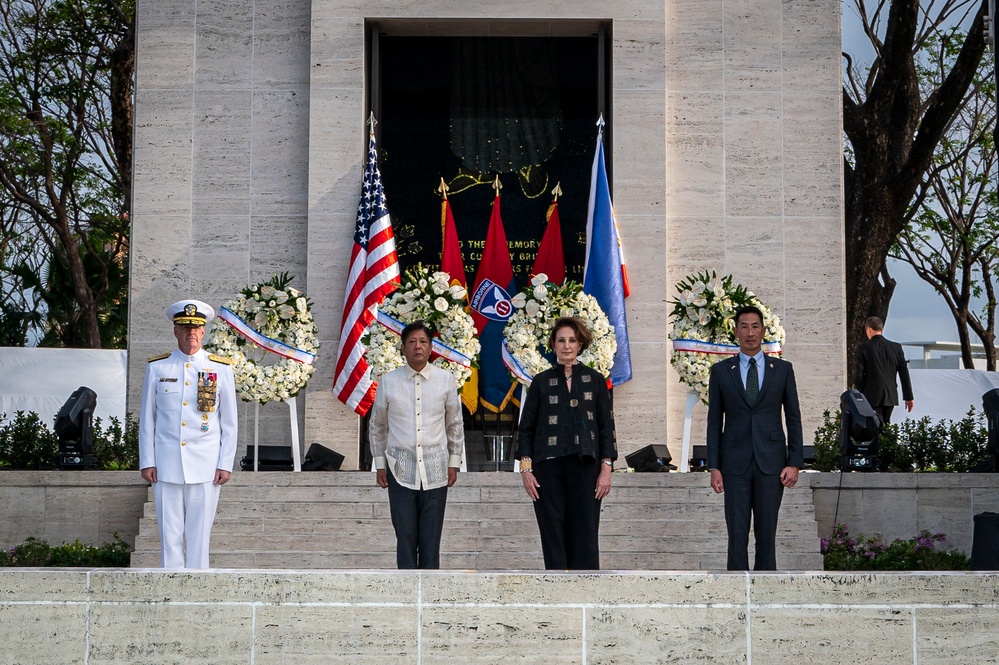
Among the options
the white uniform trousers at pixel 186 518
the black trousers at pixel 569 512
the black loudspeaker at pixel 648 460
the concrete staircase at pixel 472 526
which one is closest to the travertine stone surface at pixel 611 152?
the black loudspeaker at pixel 648 460

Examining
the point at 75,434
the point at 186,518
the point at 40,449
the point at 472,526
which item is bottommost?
the point at 472,526

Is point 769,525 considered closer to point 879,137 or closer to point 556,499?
point 556,499

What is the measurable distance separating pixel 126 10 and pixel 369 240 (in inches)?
449

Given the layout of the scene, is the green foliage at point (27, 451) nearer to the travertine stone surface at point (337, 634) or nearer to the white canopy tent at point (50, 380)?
the white canopy tent at point (50, 380)

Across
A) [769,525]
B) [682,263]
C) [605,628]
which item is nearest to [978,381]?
[682,263]

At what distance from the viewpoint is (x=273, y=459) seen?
1423cm

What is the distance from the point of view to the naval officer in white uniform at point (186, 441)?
887cm

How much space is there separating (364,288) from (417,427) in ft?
23.6

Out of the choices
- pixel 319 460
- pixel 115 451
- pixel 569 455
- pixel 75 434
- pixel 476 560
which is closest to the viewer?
pixel 569 455

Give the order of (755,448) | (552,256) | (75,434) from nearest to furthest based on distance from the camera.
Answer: (755,448), (75,434), (552,256)

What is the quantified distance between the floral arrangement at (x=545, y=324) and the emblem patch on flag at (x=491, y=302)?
10.1ft

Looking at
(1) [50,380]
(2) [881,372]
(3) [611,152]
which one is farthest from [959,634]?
(1) [50,380]

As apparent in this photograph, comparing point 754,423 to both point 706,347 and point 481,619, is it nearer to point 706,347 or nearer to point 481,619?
point 481,619

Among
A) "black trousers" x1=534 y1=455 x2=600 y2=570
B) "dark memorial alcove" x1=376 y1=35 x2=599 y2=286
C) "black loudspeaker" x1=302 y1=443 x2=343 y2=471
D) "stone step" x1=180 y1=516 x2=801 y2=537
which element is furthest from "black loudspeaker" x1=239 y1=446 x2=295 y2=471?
"black trousers" x1=534 y1=455 x2=600 y2=570
